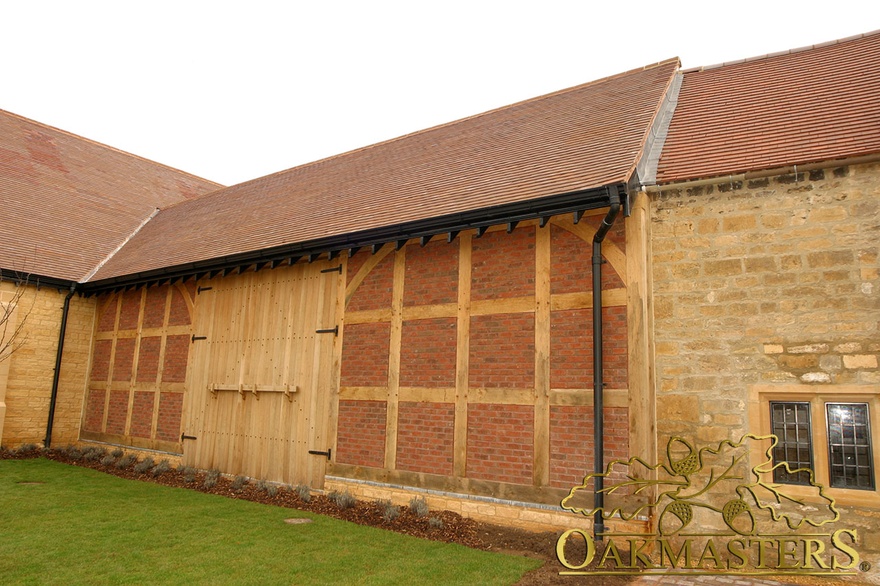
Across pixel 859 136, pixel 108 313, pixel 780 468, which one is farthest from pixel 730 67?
pixel 108 313

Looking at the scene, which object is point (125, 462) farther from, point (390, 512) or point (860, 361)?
point (860, 361)

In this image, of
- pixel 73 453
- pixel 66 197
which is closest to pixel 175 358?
pixel 73 453

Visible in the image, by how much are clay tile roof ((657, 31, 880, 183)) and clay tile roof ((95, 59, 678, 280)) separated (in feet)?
1.83

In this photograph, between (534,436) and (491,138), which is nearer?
(534,436)

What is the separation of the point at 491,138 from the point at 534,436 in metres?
5.93

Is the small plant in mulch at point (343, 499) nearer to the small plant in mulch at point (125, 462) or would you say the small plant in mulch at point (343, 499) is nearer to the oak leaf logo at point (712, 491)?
the oak leaf logo at point (712, 491)

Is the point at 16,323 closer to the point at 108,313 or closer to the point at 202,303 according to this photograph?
the point at 108,313

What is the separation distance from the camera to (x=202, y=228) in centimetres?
1403

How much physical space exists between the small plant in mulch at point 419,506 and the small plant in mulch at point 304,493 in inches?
70.9

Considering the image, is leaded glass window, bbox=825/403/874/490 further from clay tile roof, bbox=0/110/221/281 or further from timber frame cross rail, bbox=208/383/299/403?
clay tile roof, bbox=0/110/221/281

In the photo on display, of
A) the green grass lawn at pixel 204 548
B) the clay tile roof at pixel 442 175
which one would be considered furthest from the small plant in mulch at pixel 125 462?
the clay tile roof at pixel 442 175

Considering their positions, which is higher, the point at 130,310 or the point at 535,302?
the point at 130,310

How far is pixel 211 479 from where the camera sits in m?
9.98

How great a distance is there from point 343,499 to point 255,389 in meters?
3.00
